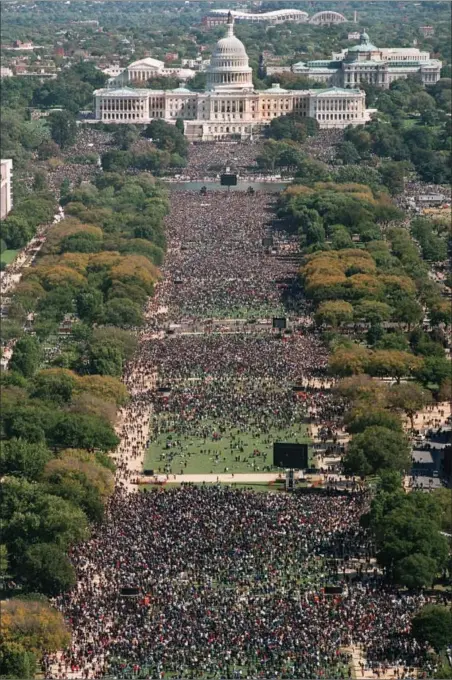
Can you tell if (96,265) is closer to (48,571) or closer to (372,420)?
(372,420)

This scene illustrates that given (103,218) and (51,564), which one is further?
(103,218)

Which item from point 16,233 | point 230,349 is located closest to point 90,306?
point 230,349

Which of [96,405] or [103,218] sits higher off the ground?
[96,405]

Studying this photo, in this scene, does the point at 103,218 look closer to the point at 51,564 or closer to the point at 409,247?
the point at 409,247

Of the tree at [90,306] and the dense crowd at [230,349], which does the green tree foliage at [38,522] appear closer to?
the dense crowd at [230,349]

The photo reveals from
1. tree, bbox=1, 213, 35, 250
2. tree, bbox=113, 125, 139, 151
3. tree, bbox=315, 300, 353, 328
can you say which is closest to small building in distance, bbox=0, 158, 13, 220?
tree, bbox=1, 213, 35, 250

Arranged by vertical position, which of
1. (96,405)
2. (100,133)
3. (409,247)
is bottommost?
(100,133)

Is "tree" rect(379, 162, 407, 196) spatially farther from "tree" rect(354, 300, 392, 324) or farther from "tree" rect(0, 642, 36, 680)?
"tree" rect(0, 642, 36, 680)

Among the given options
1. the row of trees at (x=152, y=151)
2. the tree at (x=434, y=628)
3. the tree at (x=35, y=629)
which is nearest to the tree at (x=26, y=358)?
the tree at (x=35, y=629)

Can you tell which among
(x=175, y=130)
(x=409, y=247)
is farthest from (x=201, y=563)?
(x=175, y=130)
